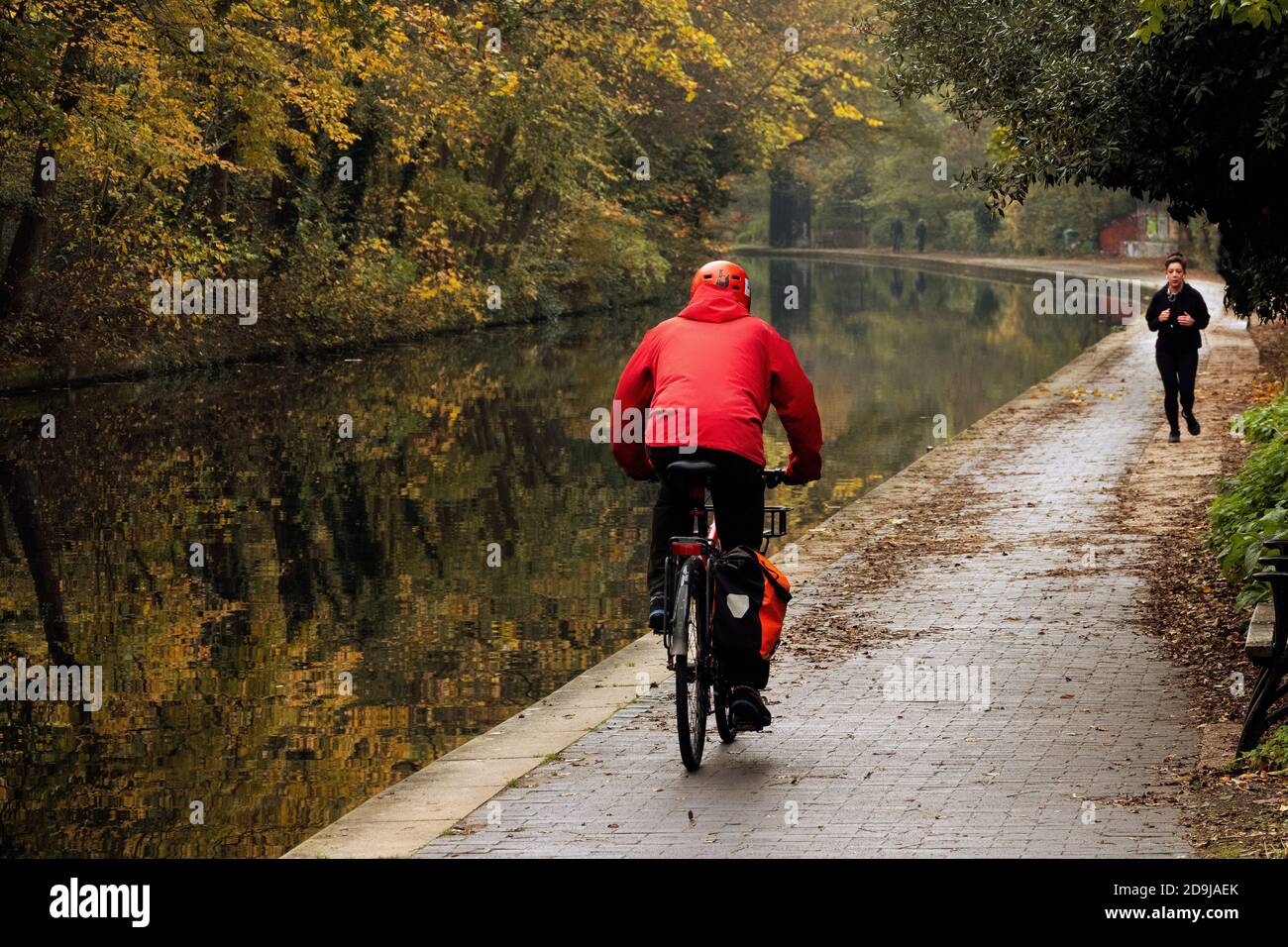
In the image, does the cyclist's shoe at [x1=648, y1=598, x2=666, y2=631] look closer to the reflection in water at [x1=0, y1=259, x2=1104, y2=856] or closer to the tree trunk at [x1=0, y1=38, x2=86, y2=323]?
the reflection in water at [x1=0, y1=259, x2=1104, y2=856]

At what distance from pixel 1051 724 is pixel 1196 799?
1.34 meters

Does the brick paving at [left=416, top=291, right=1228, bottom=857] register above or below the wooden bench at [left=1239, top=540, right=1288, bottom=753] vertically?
below

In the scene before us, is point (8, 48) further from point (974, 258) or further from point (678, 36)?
point (974, 258)

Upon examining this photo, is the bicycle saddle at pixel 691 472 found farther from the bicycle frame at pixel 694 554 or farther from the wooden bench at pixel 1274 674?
the wooden bench at pixel 1274 674

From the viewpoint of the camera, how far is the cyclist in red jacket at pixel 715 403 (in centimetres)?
718

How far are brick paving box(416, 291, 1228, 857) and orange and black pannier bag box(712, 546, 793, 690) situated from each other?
0.36 meters

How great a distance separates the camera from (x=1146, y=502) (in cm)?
1440

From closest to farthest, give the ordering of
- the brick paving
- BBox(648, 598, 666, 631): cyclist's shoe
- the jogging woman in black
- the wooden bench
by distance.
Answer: the brick paving < the wooden bench < BBox(648, 598, 666, 631): cyclist's shoe < the jogging woman in black

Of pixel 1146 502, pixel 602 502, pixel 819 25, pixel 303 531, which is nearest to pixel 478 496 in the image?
pixel 602 502

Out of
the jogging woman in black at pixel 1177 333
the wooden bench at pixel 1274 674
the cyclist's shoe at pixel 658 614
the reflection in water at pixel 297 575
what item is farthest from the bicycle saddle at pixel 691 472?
the jogging woman in black at pixel 1177 333

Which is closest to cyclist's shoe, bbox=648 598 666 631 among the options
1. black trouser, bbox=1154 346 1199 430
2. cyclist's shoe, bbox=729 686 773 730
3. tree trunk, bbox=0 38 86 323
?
cyclist's shoe, bbox=729 686 773 730

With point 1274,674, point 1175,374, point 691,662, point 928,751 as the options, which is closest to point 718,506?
point 691,662

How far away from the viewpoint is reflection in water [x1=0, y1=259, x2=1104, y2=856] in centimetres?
765

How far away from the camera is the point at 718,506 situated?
24.3 ft
